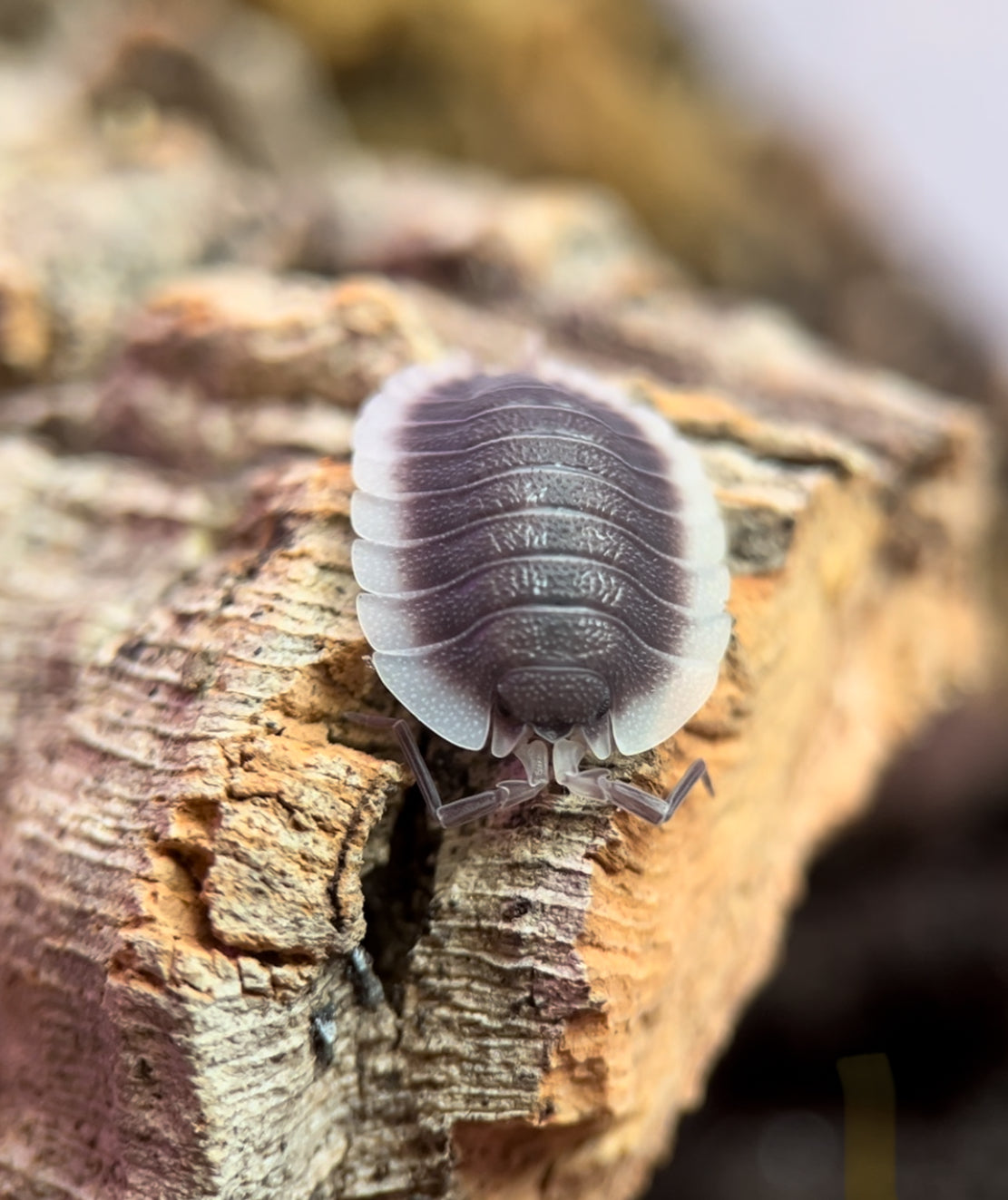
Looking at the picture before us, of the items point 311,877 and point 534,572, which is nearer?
point 311,877

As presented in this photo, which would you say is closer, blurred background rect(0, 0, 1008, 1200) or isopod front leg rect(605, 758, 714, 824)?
isopod front leg rect(605, 758, 714, 824)

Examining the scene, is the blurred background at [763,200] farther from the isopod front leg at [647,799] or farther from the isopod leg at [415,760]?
the isopod front leg at [647,799]

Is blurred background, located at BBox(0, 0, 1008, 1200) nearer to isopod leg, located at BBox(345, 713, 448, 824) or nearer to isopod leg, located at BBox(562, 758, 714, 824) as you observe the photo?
Result: isopod leg, located at BBox(345, 713, 448, 824)

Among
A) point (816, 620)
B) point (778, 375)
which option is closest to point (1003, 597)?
point (778, 375)

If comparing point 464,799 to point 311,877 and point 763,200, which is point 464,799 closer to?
point 311,877

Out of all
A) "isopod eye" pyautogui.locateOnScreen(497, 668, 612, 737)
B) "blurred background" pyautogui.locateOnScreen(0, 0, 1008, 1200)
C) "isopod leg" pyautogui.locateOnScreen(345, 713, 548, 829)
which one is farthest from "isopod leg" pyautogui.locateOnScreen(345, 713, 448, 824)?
"blurred background" pyautogui.locateOnScreen(0, 0, 1008, 1200)

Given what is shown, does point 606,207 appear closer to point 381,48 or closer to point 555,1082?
point 381,48

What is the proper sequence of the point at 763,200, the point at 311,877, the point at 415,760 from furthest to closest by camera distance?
the point at 763,200 < the point at 415,760 < the point at 311,877

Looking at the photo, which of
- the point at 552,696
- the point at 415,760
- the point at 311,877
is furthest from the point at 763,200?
the point at 311,877
